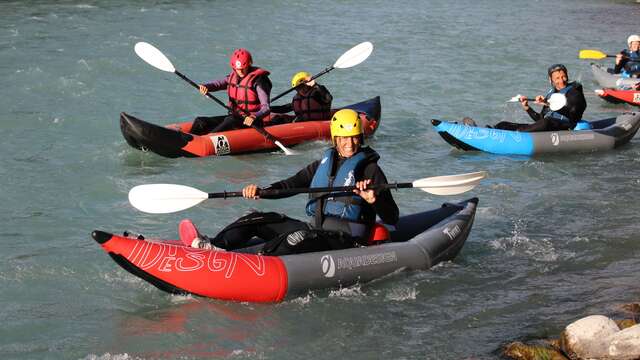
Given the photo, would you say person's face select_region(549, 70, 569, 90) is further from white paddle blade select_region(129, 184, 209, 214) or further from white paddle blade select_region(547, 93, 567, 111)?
white paddle blade select_region(129, 184, 209, 214)

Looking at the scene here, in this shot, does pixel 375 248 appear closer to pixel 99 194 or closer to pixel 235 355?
pixel 235 355

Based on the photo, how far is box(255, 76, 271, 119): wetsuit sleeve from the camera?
30.5 ft

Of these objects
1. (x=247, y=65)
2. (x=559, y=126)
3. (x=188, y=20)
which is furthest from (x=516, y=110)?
(x=188, y=20)

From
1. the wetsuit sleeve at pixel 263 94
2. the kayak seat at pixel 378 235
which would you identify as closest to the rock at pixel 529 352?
the kayak seat at pixel 378 235

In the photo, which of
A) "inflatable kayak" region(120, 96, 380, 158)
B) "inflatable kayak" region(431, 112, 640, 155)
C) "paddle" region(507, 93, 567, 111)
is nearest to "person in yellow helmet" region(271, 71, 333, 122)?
"inflatable kayak" region(120, 96, 380, 158)

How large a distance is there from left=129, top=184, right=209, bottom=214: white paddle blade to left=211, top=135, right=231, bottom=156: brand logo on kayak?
334cm

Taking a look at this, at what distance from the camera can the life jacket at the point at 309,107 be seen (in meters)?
9.93

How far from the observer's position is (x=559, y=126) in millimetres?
9789

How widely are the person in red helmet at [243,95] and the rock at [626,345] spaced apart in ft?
17.5

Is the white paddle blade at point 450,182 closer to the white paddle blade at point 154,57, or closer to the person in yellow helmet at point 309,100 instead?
→ the person in yellow helmet at point 309,100

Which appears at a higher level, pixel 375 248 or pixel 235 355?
pixel 375 248

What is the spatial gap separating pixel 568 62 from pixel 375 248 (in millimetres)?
11962

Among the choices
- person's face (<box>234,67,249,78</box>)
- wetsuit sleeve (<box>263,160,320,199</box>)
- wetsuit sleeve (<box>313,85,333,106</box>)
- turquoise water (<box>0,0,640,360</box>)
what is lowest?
turquoise water (<box>0,0,640,360</box>)

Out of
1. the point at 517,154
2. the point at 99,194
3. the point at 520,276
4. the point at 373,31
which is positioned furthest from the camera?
the point at 373,31
